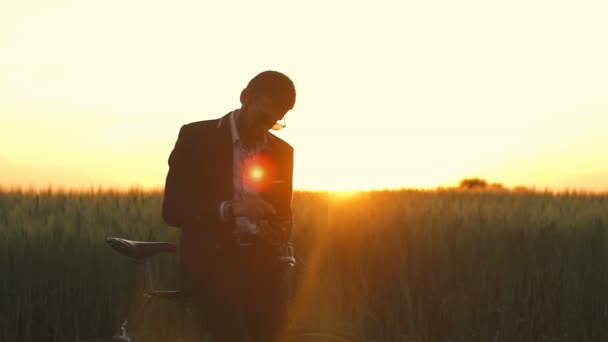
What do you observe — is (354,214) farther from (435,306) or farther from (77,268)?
(77,268)

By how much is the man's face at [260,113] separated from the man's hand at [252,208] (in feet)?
1.16

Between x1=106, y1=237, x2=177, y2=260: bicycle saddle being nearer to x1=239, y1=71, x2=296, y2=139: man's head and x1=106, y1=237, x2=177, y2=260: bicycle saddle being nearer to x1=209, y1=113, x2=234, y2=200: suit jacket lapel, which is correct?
x1=209, y1=113, x2=234, y2=200: suit jacket lapel

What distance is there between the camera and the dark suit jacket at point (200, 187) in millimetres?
4219

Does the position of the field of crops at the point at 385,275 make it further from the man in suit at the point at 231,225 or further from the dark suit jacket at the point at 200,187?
the dark suit jacket at the point at 200,187

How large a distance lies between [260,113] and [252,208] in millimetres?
442

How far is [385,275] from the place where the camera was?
6906mm

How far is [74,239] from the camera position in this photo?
644cm

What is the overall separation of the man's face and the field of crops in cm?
254

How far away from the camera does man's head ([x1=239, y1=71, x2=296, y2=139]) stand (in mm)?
4012

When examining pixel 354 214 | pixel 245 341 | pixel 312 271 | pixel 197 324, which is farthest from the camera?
pixel 354 214

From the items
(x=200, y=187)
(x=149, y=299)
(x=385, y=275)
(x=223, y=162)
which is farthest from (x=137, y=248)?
(x=385, y=275)


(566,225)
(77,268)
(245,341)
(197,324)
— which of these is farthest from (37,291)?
(566,225)

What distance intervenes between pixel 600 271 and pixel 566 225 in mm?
518

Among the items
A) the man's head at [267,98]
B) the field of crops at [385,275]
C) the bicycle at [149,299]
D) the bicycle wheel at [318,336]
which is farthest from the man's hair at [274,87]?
the field of crops at [385,275]
